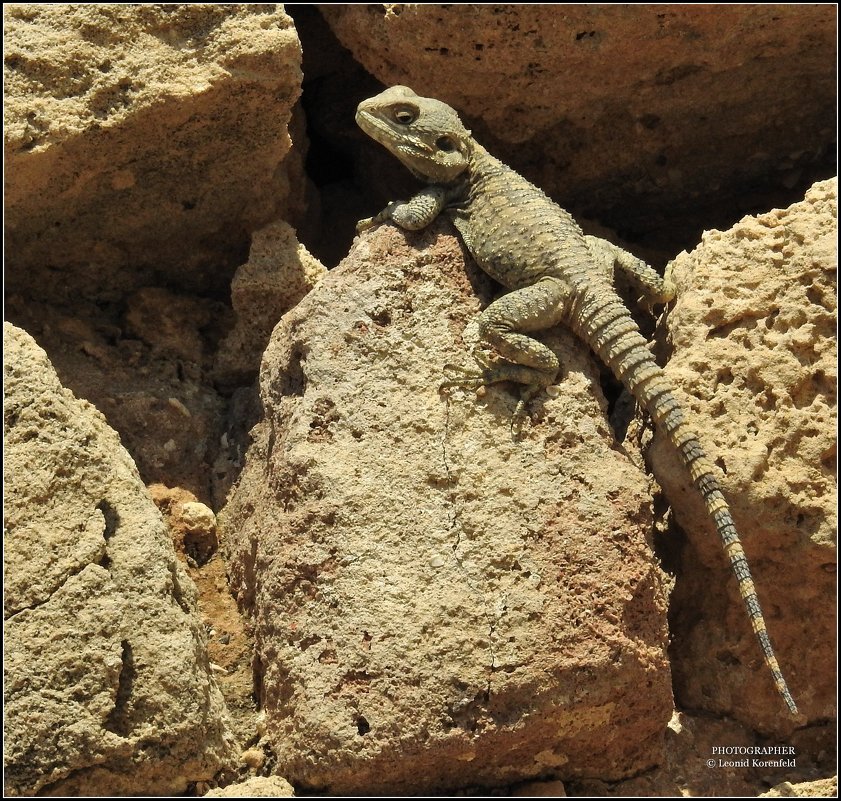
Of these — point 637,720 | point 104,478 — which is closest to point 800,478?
point 637,720

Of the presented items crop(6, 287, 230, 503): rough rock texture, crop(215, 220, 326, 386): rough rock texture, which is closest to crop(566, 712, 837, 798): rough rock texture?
crop(6, 287, 230, 503): rough rock texture

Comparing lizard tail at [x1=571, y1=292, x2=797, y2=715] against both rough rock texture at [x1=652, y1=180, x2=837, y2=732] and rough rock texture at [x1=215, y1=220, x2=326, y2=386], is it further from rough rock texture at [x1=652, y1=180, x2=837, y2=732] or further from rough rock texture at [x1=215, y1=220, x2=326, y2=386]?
rough rock texture at [x1=215, y1=220, x2=326, y2=386]

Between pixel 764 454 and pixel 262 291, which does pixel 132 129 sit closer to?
pixel 262 291

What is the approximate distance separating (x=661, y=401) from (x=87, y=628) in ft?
7.26

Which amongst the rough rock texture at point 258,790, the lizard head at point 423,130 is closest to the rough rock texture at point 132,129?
the lizard head at point 423,130

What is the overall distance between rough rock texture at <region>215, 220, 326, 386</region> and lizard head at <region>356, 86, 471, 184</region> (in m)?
0.66

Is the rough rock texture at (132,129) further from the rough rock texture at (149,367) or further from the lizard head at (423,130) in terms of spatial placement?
the lizard head at (423,130)

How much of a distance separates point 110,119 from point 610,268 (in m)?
2.18

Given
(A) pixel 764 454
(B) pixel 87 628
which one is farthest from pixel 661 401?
(B) pixel 87 628

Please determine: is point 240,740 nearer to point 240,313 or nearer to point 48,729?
point 48,729

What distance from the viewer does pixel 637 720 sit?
3959mm

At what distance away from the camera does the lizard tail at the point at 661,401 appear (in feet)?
12.9

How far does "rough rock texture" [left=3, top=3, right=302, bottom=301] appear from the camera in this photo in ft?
15.2

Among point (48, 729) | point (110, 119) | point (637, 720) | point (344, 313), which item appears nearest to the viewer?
point (48, 729)
